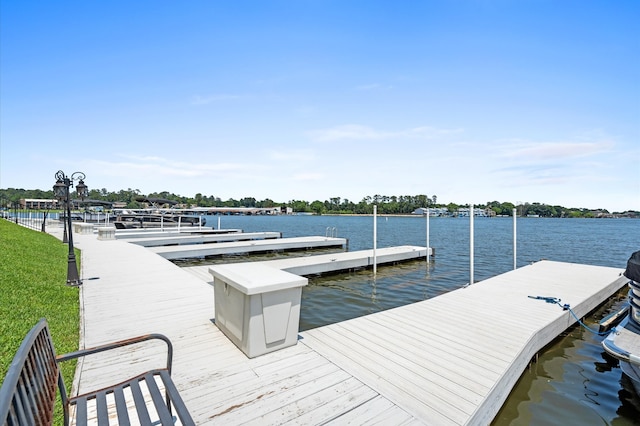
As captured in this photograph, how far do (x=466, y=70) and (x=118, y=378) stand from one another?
38.0ft

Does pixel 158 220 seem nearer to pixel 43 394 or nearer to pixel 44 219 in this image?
pixel 44 219

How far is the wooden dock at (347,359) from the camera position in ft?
8.59

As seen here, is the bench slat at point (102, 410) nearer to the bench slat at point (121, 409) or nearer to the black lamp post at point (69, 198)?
the bench slat at point (121, 409)

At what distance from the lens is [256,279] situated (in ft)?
11.7

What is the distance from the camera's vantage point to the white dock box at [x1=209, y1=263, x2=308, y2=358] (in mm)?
3365

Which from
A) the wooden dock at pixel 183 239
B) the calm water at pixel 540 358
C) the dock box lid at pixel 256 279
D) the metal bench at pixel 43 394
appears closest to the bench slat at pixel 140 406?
the metal bench at pixel 43 394

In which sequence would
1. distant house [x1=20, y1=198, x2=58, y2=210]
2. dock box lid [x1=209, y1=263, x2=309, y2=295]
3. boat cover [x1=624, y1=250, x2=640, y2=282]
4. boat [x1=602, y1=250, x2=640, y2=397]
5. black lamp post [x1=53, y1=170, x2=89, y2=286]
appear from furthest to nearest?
distant house [x1=20, y1=198, x2=58, y2=210] → black lamp post [x1=53, y1=170, x2=89, y2=286] → boat cover [x1=624, y1=250, x2=640, y2=282] → boat [x1=602, y1=250, x2=640, y2=397] → dock box lid [x1=209, y1=263, x2=309, y2=295]

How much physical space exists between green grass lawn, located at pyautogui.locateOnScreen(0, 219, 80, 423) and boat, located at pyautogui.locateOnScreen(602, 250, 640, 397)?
18.3 ft

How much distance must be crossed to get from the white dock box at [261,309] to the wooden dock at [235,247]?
10070mm

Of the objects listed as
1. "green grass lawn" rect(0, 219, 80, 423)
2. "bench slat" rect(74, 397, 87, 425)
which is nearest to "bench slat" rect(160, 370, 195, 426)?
"bench slat" rect(74, 397, 87, 425)

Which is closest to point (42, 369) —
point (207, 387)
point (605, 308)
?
point (207, 387)

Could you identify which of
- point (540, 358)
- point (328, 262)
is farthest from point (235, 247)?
point (540, 358)

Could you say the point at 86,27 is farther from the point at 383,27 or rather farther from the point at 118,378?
the point at 118,378

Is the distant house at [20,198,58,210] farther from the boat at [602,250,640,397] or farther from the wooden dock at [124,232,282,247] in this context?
the boat at [602,250,640,397]
